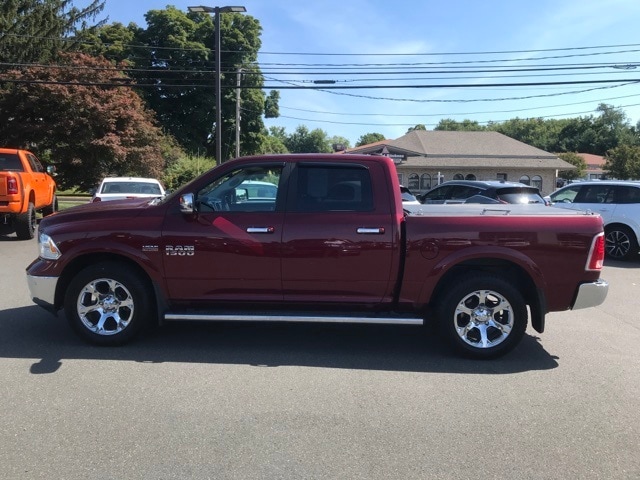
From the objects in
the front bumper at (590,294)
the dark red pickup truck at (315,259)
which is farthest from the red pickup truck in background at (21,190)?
the front bumper at (590,294)

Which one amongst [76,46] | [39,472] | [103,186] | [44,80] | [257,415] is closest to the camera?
[39,472]

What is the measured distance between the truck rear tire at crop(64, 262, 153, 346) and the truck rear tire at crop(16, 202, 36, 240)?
8885mm

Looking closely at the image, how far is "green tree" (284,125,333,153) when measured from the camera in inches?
4564

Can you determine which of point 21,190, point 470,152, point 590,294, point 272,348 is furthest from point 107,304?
point 470,152

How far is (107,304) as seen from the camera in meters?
5.36

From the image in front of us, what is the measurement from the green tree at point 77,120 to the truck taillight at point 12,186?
1053 cm

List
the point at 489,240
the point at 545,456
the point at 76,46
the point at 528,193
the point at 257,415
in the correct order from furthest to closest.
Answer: the point at 76,46 < the point at 528,193 < the point at 489,240 < the point at 257,415 < the point at 545,456

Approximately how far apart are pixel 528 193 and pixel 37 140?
20.1 metres

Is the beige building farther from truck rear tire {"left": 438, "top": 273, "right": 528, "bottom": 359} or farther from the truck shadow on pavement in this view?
truck rear tire {"left": 438, "top": 273, "right": 528, "bottom": 359}

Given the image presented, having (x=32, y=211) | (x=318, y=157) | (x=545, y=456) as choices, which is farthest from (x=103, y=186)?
(x=545, y=456)

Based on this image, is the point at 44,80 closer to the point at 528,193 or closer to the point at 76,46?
the point at 76,46

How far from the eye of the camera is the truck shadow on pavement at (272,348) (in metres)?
5.10

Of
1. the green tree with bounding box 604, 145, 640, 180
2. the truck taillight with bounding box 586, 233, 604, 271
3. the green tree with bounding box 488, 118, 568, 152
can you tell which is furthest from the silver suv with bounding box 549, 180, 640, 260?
the green tree with bounding box 488, 118, 568, 152

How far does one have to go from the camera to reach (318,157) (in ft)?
18.0
